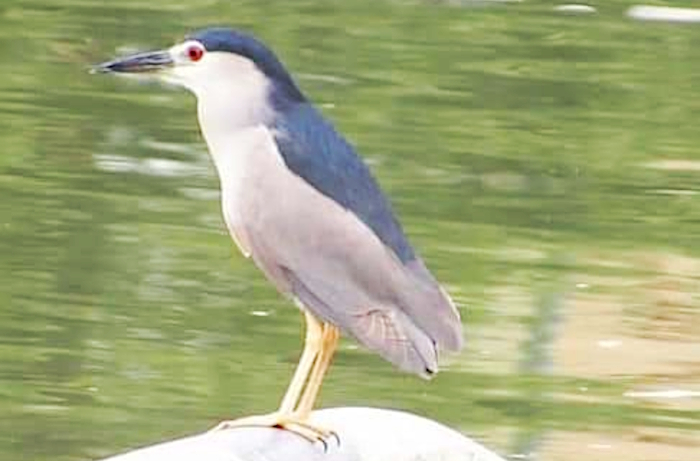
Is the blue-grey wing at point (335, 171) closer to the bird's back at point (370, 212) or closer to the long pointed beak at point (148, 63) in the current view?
the bird's back at point (370, 212)

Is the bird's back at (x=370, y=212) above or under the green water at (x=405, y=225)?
above

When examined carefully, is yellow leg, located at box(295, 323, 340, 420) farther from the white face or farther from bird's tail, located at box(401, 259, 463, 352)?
the white face

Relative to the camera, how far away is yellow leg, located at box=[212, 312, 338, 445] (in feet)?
17.0

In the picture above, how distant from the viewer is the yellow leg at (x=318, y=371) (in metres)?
5.19

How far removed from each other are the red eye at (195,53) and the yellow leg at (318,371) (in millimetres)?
580

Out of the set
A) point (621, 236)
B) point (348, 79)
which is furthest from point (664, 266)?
point (348, 79)

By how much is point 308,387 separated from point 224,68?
25.5 inches

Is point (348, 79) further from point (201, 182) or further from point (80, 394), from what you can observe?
point (80, 394)

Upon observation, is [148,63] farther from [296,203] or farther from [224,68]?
[296,203]

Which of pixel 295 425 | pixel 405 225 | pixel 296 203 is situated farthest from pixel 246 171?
pixel 405 225

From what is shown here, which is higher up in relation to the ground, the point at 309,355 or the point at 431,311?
the point at 431,311

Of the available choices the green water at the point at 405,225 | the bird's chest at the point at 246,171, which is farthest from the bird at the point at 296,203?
the green water at the point at 405,225

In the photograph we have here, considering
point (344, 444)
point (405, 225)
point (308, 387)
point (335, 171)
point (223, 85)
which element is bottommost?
point (405, 225)

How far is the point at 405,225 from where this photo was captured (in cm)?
900
